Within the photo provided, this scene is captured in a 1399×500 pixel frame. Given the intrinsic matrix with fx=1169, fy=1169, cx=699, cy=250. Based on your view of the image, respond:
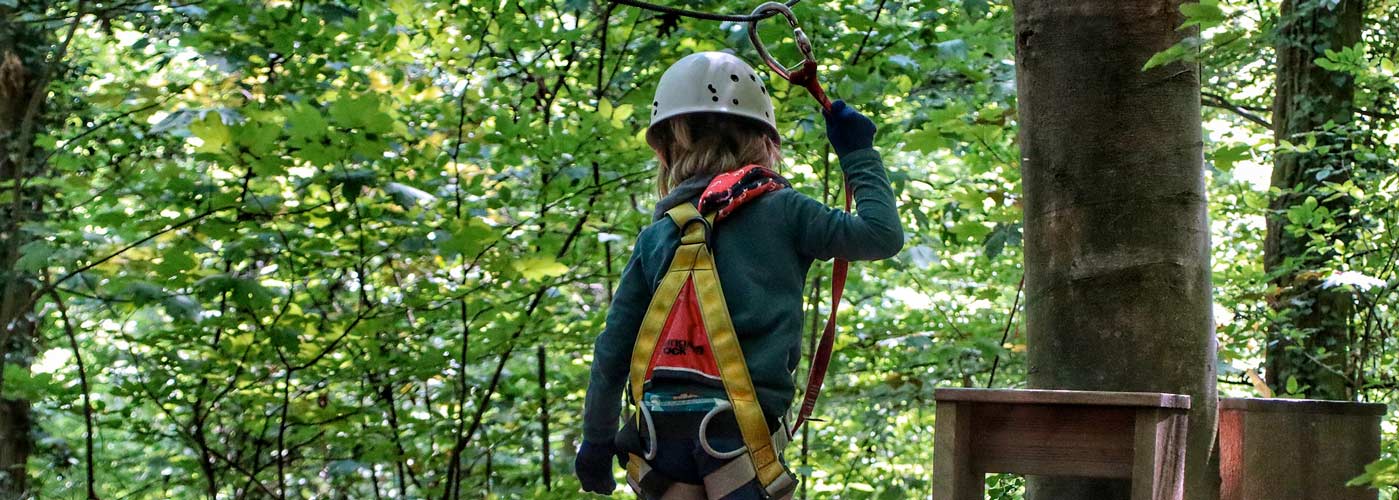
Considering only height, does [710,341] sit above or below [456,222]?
below

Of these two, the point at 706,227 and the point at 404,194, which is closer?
the point at 706,227

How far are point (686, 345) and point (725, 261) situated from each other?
0.18 metres

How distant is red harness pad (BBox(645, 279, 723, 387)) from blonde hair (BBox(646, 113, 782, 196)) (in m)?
0.32

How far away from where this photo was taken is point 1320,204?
5203mm

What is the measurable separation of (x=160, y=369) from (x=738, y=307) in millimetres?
3158

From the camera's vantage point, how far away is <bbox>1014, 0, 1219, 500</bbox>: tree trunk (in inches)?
88.0

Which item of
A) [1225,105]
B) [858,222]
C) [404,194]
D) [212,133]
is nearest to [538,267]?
[404,194]

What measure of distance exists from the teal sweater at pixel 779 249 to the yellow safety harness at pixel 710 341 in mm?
37

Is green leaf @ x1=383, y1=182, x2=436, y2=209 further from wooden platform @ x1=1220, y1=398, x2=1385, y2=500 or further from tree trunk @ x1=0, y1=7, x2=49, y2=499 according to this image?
tree trunk @ x1=0, y1=7, x2=49, y2=499

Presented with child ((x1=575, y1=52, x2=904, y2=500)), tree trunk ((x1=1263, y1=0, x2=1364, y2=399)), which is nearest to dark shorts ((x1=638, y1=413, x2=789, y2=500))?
child ((x1=575, y1=52, x2=904, y2=500))

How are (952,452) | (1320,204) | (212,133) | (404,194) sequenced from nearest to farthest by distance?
(952,452)
(212,133)
(404,194)
(1320,204)

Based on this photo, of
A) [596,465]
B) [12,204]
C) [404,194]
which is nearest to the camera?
[596,465]

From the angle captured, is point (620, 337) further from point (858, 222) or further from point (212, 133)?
point (212, 133)

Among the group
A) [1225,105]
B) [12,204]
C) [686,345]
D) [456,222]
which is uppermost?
[1225,105]
